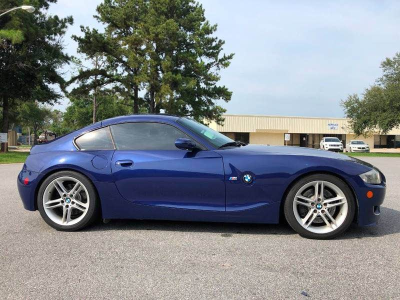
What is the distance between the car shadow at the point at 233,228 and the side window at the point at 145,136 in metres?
0.98

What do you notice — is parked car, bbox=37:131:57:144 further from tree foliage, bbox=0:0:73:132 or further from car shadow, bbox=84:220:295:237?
tree foliage, bbox=0:0:73:132

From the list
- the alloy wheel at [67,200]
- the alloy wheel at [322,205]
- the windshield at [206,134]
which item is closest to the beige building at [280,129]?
the windshield at [206,134]

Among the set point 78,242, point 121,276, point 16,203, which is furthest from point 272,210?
point 16,203

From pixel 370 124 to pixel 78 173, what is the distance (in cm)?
3364

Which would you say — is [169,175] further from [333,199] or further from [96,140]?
[333,199]

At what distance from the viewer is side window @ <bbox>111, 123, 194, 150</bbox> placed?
3.97 meters

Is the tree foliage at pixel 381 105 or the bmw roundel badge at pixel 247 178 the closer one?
the bmw roundel badge at pixel 247 178

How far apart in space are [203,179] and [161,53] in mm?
29488

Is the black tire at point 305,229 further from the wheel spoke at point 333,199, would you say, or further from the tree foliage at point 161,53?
the tree foliage at point 161,53

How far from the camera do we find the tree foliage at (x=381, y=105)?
3055 cm

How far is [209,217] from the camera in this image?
3.72 meters

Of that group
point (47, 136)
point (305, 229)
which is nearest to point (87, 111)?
point (47, 136)

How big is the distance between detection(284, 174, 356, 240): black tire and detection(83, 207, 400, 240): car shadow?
Answer: 0.17 m

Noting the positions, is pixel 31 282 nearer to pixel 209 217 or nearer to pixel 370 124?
pixel 209 217
